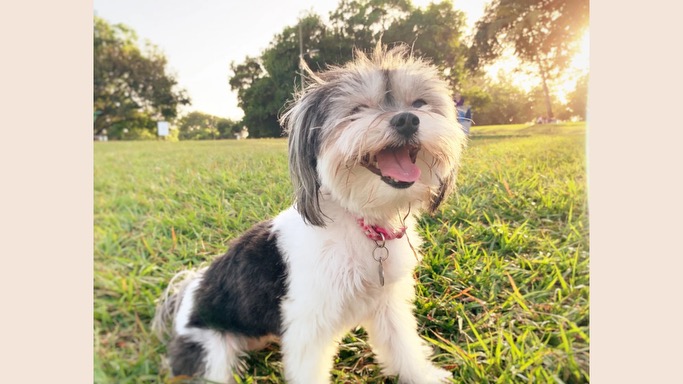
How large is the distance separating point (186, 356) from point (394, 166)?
1210 millimetres

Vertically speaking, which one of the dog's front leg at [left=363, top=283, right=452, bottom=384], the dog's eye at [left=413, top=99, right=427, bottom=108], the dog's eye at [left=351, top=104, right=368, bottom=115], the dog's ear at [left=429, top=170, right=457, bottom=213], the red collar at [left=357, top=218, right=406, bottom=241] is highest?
the dog's eye at [left=413, top=99, right=427, bottom=108]

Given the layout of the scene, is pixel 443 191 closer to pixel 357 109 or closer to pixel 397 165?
pixel 397 165

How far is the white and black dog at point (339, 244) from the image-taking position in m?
1.55

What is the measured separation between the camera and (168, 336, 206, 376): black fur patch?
1669 millimetres

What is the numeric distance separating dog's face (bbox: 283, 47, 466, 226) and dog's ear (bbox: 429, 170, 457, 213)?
50 mm

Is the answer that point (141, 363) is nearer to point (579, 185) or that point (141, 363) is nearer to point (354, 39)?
point (354, 39)

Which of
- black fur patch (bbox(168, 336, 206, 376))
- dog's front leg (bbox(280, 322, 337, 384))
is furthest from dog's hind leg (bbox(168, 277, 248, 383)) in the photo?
dog's front leg (bbox(280, 322, 337, 384))

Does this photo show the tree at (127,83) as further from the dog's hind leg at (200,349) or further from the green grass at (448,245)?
the dog's hind leg at (200,349)

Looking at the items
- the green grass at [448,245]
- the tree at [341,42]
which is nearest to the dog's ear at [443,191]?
the green grass at [448,245]

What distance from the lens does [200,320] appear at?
1869 millimetres

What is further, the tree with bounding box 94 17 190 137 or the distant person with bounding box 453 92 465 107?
the distant person with bounding box 453 92 465 107

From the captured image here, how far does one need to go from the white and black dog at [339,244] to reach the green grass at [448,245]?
122 mm

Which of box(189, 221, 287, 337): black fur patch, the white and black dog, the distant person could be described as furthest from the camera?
box(189, 221, 287, 337): black fur patch

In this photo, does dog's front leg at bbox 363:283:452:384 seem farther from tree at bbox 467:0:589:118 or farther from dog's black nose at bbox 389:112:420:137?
tree at bbox 467:0:589:118
